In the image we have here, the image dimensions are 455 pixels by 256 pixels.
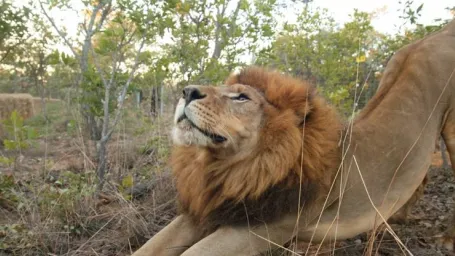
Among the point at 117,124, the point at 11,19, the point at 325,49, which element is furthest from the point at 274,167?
the point at 11,19

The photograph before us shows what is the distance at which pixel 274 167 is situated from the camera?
2.07 m

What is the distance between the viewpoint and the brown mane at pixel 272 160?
6.84 feet

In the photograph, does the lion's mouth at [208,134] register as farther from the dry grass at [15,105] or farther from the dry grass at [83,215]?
the dry grass at [15,105]

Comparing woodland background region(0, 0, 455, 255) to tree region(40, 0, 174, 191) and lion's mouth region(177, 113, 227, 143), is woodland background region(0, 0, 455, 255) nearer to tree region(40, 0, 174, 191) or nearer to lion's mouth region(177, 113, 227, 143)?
tree region(40, 0, 174, 191)

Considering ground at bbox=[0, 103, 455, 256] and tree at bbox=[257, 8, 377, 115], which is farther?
tree at bbox=[257, 8, 377, 115]

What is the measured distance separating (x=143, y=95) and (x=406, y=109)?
4970mm

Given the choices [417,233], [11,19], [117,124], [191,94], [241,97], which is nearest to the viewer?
[191,94]

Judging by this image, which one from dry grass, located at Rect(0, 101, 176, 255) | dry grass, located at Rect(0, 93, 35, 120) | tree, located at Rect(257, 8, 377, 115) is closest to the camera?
dry grass, located at Rect(0, 101, 176, 255)

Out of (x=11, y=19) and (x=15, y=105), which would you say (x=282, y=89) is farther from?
(x=15, y=105)

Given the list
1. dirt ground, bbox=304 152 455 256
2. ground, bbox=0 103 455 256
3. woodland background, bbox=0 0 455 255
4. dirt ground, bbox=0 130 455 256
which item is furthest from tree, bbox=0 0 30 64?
dirt ground, bbox=304 152 455 256

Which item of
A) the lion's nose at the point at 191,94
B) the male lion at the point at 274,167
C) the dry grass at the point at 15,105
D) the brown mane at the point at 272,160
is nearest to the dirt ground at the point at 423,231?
the male lion at the point at 274,167

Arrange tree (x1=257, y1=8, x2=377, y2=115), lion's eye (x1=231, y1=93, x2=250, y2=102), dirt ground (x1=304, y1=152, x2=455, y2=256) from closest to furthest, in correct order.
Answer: lion's eye (x1=231, y1=93, x2=250, y2=102), dirt ground (x1=304, y1=152, x2=455, y2=256), tree (x1=257, y1=8, x2=377, y2=115)

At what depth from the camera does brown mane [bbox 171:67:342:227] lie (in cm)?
208

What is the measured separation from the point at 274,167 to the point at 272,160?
4cm
